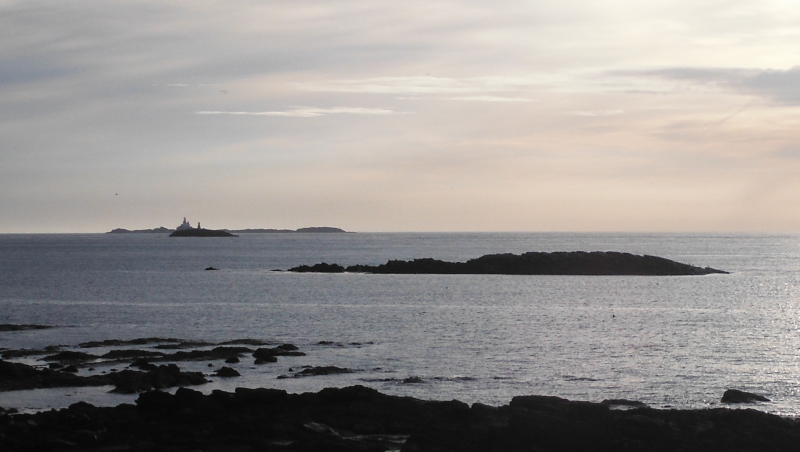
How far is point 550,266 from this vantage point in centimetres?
11769

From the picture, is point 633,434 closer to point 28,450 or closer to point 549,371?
point 549,371

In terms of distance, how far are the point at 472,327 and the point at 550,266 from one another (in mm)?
61758

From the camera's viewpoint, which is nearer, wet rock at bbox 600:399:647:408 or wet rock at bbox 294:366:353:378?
wet rock at bbox 600:399:647:408

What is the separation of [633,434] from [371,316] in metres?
41.3

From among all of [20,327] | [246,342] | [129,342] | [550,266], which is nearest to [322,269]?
[550,266]

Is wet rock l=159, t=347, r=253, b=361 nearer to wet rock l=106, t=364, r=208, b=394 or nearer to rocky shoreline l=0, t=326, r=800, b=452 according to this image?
wet rock l=106, t=364, r=208, b=394

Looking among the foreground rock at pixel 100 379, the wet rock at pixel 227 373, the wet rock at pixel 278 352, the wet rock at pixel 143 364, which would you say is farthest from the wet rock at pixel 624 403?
the wet rock at pixel 143 364

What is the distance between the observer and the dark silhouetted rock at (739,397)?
Result: 32.4 metres

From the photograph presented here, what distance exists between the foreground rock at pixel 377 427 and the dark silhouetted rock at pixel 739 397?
623 centimetres

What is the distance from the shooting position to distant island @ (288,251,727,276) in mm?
116875

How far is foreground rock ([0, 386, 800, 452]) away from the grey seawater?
5.27 metres

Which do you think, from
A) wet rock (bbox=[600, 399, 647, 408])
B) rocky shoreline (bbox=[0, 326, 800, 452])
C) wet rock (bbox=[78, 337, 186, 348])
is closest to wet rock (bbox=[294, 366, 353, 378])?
rocky shoreline (bbox=[0, 326, 800, 452])

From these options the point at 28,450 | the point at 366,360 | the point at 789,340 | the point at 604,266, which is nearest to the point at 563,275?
the point at 604,266

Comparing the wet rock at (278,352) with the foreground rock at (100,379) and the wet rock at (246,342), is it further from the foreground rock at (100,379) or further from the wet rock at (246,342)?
the foreground rock at (100,379)
